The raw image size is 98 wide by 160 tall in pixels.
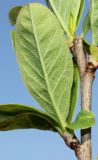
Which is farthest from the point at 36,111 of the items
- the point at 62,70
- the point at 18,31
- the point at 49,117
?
the point at 18,31

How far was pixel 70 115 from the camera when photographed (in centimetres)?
124

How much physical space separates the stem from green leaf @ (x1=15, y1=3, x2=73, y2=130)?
5cm

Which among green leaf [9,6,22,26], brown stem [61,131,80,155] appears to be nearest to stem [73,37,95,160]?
brown stem [61,131,80,155]

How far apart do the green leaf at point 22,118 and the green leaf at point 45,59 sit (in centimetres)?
3

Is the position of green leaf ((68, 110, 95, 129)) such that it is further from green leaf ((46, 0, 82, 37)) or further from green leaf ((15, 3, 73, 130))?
green leaf ((46, 0, 82, 37))

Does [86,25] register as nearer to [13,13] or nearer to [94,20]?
[94,20]

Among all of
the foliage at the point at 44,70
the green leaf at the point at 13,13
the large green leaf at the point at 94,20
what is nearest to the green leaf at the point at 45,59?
the foliage at the point at 44,70

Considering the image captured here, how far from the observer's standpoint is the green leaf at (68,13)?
4.52 ft

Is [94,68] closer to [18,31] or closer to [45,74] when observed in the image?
[45,74]

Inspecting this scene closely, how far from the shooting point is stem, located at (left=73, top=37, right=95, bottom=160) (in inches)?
44.5

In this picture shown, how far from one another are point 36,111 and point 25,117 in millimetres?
62

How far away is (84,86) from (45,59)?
14cm

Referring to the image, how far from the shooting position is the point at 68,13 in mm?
1395

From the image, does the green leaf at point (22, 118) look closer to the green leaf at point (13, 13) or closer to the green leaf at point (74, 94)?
the green leaf at point (74, 94)
